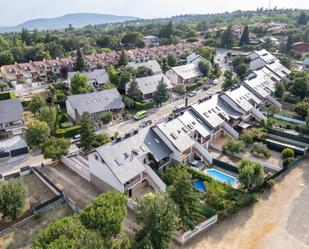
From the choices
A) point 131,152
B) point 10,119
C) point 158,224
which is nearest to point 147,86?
point 10,119

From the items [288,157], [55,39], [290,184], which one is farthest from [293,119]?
[55,39]

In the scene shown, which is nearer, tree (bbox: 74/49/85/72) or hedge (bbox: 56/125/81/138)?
hedge (bbox: 56/125/81/138)

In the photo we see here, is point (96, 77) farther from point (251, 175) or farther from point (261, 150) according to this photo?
point (251, 175)

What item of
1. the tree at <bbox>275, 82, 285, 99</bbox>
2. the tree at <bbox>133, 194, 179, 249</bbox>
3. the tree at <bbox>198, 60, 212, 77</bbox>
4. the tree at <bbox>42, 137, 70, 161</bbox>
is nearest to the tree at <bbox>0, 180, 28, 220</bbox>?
the tree at <bbox>42, 137, 70, 161</bbox>

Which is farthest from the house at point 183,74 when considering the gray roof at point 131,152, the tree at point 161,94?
the gray roof at point 131,152

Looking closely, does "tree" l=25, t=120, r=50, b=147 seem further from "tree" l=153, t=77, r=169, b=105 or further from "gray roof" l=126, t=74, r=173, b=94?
"gray roof" l=126, t=74, r=173, b=94

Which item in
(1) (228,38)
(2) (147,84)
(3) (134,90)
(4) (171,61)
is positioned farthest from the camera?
(1) (228,38)
